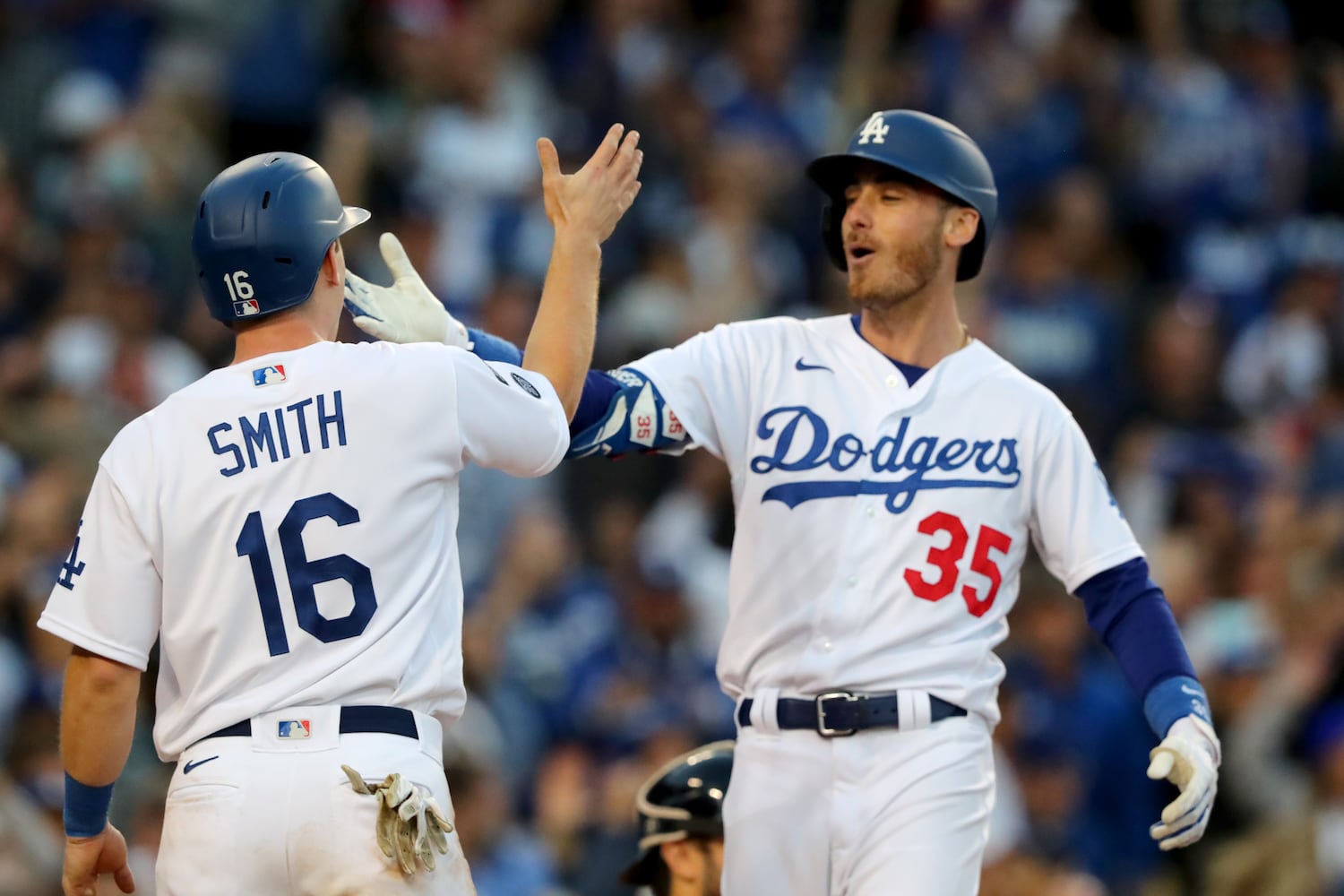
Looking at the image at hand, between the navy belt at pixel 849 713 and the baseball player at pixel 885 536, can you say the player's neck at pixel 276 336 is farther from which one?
the navy belt at pixel 849 713

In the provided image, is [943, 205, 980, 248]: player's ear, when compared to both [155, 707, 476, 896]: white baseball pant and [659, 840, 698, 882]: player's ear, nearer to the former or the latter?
[659, 840, 698, 882]: player's ear

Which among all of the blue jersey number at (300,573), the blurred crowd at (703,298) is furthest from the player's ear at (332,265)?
the blurred crowd at (703,298)

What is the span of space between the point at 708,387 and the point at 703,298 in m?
5.58

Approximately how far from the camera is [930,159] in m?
4.95

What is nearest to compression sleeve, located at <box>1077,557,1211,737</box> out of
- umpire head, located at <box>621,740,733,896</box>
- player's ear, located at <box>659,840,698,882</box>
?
umpire head, located at <box>621,740,733,896</box>

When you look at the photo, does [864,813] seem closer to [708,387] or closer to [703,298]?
[708,387]

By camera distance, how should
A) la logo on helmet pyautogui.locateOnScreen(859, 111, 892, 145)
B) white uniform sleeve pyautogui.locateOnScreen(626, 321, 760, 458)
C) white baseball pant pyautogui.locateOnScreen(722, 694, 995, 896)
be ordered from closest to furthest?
white baseball pant pyautogui.locateOnScreen(722, 694, 995, 896) → white uniform sleeve pyautogui.locateOnScreen(626, 321, 760, 458) → la logo on helmet pyautogui.locateOnScreen(859, 111, 892, 145)

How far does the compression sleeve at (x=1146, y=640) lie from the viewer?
178 inches

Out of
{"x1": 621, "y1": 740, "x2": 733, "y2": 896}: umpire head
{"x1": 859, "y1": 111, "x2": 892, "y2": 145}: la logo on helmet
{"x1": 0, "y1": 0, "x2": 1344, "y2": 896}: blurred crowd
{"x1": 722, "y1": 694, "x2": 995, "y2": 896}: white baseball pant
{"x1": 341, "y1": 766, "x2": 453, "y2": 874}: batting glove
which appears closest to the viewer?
{"x1": 341, "y1": 766, "x2": 453, "y2": 874}: batting glove

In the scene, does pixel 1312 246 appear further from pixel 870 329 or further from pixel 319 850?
pixel 319 850

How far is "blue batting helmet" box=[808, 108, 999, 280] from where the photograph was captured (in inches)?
194

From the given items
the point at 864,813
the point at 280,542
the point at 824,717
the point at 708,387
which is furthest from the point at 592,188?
the point at 864,813

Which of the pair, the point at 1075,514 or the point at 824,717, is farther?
the point at 1075,514

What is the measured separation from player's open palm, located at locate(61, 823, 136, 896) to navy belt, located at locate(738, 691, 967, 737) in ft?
5.30
